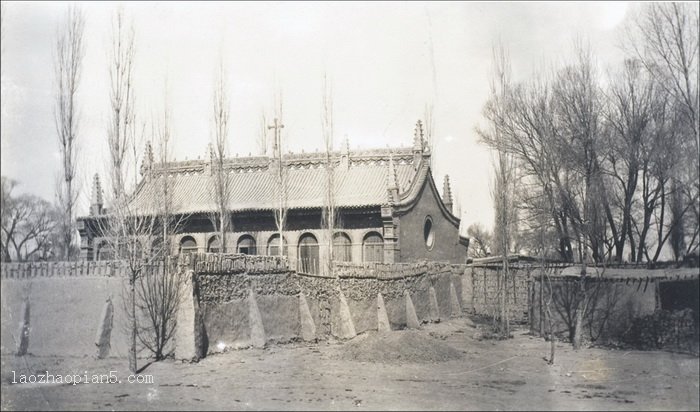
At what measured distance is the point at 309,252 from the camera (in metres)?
32.0

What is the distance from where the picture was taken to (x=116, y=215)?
715 inches

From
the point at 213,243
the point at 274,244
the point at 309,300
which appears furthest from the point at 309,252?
the point at 309,300

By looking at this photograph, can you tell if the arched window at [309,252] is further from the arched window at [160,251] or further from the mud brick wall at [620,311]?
the mud brick wall at [620,311]

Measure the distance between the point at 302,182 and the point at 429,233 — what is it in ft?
25.3

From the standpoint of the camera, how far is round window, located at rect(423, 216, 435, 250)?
33.7 metres

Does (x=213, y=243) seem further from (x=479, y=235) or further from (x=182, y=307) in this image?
(x=479, y=235)

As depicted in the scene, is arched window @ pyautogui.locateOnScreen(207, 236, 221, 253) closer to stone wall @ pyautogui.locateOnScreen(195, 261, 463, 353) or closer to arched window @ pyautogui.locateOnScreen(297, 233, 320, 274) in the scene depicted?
arched window @ pyautogui.locateOnScreen(297, 233, 320, 274)

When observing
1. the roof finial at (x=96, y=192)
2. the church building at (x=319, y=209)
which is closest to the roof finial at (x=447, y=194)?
the church building at (x=319, y=209)

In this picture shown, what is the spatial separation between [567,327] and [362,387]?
987 cm

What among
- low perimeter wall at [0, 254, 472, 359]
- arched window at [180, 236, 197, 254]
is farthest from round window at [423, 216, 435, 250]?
arched window at [180, 236, 197, 254]

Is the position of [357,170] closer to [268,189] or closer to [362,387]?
[268,189]

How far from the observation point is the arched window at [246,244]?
108 ft

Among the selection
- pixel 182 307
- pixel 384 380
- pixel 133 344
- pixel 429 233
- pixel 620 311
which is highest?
pixel 429 233

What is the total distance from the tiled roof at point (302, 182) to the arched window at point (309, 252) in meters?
1.78
